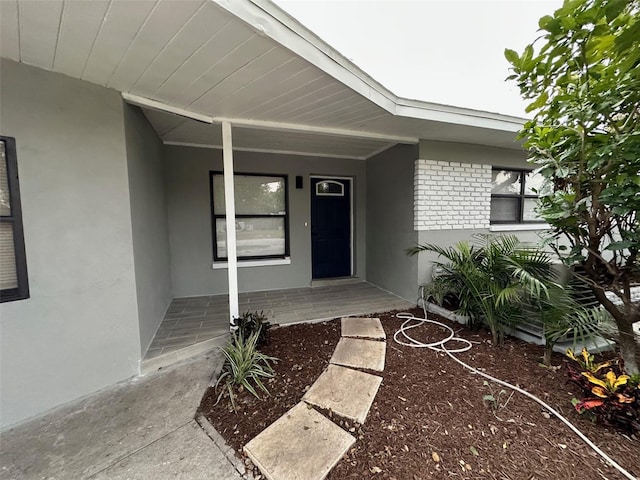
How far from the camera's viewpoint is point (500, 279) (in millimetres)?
2857

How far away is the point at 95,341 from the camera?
7.09 feet

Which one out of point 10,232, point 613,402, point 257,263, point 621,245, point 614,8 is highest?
point 614,8

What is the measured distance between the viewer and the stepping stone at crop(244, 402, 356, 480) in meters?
1.42

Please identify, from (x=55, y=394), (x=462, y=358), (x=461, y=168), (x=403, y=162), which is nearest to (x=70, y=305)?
(x=55, y=394)

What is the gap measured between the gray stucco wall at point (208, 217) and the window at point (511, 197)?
2.56 meters

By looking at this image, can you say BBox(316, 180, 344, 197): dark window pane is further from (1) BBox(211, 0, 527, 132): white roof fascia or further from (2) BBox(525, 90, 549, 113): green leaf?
(2) BBox(525, 90, 549, 113): green leaf

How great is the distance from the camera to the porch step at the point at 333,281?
500 centimetres

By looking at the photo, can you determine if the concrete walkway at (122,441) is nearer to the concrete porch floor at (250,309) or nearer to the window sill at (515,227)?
the concrete porch floor at (250,309)

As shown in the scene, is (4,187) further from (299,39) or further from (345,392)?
(345,392)

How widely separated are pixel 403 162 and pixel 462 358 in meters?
2.84

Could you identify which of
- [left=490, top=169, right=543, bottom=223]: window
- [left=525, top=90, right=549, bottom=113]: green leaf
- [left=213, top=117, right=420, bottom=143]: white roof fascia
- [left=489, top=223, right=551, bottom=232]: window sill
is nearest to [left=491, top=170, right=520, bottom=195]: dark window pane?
[left=490, top=169, right=543, bottom=223]: window

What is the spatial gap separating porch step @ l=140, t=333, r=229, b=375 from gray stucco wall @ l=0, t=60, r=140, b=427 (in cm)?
11

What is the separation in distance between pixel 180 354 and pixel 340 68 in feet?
9.68

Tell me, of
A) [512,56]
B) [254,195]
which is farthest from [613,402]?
[254,195]
